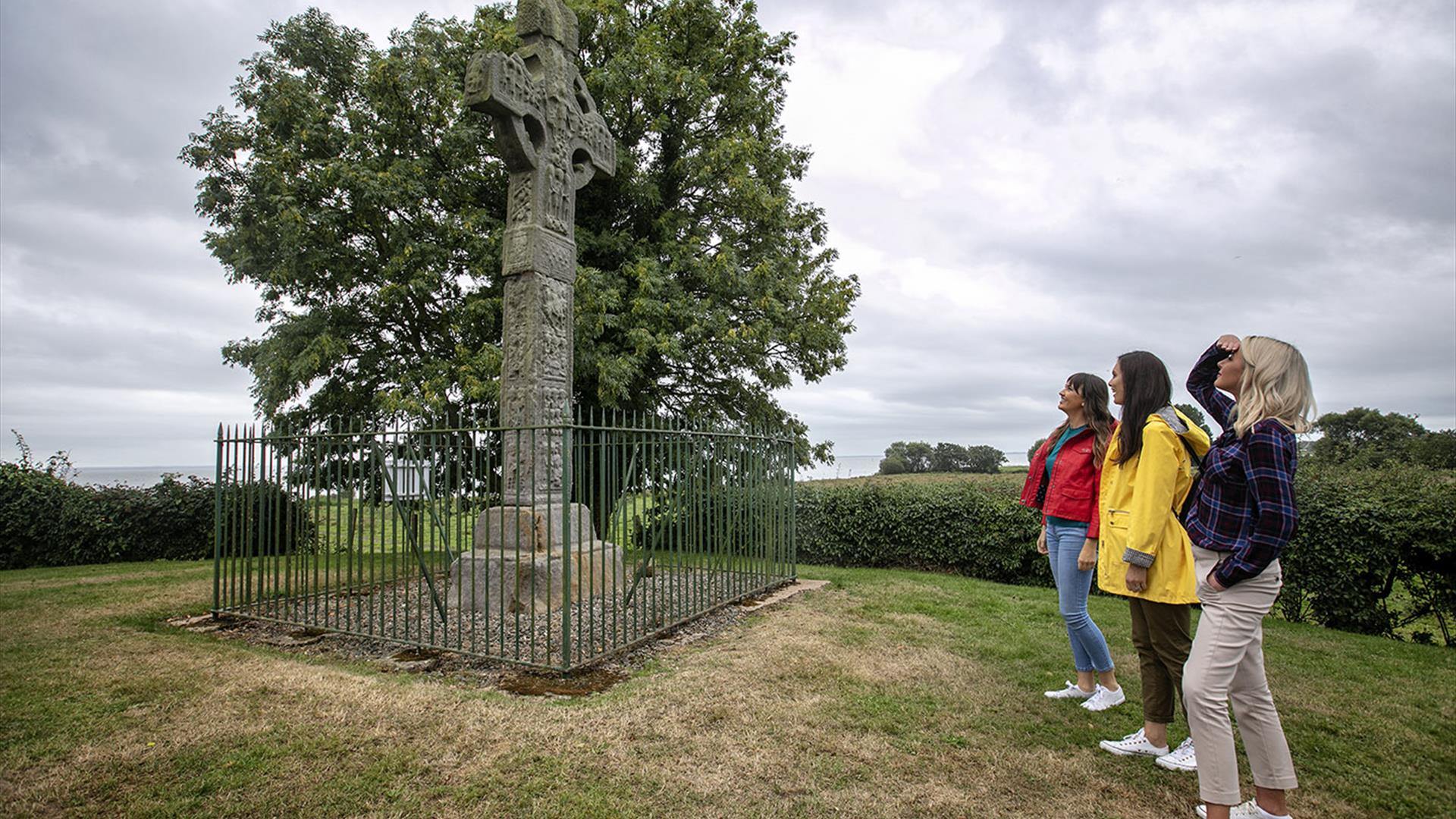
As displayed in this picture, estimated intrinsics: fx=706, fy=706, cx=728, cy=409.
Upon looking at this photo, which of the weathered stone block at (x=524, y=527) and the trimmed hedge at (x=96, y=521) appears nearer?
the weathered stone block at (x=524, y=527)

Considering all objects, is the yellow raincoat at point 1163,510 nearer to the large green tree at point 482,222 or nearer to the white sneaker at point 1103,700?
the white sneaker at point 1103,700

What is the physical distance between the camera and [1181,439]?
334 centimetres

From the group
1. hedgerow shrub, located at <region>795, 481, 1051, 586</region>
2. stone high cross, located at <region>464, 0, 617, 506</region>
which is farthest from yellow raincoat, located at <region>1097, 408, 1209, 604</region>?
hedgerow shrub, located at <region>795, 481, 1051, 586</region>

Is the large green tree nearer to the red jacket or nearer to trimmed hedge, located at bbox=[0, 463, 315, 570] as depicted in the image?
trimmed hedge, located at bbox=[0, 463, 315, 570]

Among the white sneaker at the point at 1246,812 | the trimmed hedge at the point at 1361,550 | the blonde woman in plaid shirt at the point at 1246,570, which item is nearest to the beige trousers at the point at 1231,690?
the blonde woman in plaid shirt at the point at 1246,570

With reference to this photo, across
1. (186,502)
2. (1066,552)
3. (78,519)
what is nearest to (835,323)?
(1066,552)

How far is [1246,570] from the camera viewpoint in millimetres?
2646

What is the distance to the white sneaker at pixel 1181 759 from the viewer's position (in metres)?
3.37

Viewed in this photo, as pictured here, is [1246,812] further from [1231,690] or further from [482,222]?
[482,222]

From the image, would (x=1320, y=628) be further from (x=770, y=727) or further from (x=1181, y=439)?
(x=770, y=727)

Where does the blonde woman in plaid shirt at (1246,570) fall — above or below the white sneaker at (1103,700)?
above

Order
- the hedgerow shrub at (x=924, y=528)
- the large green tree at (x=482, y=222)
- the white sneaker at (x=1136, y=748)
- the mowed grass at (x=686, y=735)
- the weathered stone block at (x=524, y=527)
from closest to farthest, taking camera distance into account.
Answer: the mowed grass at (x=686, y=735) → the white sneaker at (x=1136, y=748) → the weathered stone block at (x=524, y=527) → the hedgerow shrub at (x=924, y=528) → the large green tree at (x=482, y=222)

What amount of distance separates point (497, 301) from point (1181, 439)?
9.94 metres

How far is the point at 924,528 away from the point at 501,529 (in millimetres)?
7173
